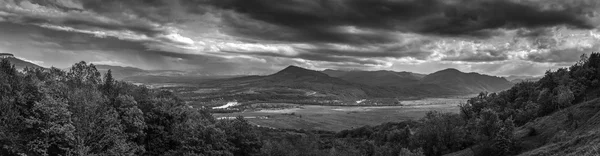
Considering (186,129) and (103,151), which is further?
(186,129)

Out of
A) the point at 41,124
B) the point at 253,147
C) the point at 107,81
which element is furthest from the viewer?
the point at 107,81

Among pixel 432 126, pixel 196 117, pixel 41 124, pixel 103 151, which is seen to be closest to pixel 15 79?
pixel 41 124

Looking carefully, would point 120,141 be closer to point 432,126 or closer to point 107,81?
point 107,81

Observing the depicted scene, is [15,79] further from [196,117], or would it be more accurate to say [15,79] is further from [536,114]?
[536,114]

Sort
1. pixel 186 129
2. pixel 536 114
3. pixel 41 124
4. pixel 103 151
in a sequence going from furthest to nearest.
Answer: pixel 536 114 < pixel 186 129 < pixel 103 151 < pixel 41 124

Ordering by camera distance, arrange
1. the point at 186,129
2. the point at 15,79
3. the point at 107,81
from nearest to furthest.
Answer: the point at 15,79
the point at 186,129
the point at 107,81

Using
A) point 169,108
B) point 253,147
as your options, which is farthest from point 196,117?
point 253,147

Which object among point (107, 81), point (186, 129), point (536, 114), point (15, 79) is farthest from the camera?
point (536, 114)

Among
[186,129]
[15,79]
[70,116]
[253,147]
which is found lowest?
[253,147]

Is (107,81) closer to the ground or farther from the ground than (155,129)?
farther from the ground
